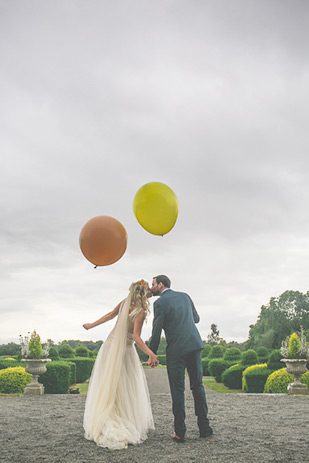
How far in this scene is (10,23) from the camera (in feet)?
21.0

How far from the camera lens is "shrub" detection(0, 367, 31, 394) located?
11.9 meters

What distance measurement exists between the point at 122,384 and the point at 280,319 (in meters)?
57.8

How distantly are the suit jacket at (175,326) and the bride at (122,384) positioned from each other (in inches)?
9.2

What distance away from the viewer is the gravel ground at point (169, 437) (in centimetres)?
412

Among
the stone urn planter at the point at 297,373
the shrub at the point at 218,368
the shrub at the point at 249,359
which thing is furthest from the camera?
the shrub at the point at 218,368

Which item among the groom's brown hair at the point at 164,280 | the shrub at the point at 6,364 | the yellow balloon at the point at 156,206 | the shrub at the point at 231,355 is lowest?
the shrub at the point at 6,364

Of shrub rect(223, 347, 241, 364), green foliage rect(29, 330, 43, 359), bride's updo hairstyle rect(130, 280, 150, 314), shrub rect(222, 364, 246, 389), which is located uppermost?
bride's updo hairstyle rect(130, 280, 150, 314)

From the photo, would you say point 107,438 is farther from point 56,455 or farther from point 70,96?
point 70,96

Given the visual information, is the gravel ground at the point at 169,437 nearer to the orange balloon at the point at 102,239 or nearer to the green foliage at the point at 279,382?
the orange balloon at the point at 102,239

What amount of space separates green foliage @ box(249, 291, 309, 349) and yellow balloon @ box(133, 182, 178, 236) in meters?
53.1

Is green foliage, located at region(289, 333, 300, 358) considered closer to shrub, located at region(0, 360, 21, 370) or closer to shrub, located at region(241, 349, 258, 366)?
shrub, located at region(241, 349, 258, 366)

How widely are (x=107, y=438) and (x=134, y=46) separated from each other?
5.83 meters

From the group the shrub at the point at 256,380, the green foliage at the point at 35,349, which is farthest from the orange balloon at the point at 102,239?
the shrub at the point at 256,380

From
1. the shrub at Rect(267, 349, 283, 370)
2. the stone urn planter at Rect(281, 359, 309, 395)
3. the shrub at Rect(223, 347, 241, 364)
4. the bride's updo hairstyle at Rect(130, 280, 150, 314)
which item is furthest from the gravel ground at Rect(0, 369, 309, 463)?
the shrub at Rect(223, 347, 241, 364)
